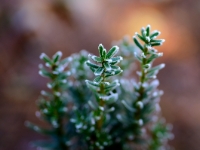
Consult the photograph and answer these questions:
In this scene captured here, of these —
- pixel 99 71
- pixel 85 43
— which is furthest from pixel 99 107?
pixel 85 43

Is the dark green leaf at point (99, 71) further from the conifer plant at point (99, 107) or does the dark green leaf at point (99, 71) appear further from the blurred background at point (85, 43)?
the blurred background at point (85, 43)

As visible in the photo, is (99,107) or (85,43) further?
(85,43)

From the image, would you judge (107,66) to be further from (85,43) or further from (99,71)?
(85,43)

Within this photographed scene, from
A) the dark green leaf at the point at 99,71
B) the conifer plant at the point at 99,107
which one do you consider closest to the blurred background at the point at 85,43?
the conifer plant at the point at 99,107

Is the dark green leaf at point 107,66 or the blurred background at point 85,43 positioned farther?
the blurred background at point 85,43

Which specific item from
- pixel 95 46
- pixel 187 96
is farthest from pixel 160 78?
pixel 95 46

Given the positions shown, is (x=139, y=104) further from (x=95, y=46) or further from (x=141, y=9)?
(x=141, y=9)

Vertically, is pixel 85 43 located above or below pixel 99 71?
above

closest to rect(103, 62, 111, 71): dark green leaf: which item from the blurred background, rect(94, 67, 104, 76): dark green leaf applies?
rect(94, 67, 104, 76): dark green leaf
